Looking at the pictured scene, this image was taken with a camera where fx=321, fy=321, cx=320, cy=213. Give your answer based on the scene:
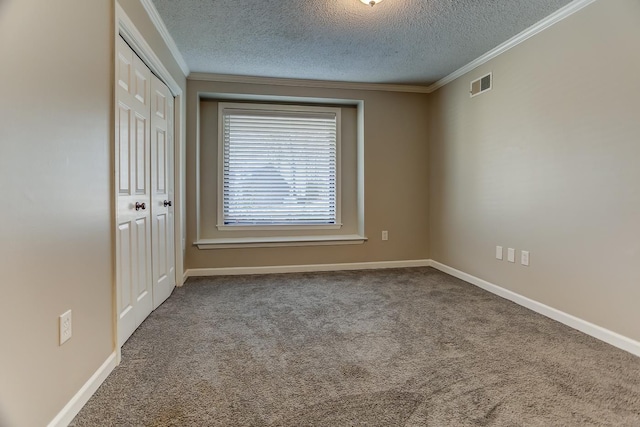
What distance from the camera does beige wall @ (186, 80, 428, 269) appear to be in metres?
3.88

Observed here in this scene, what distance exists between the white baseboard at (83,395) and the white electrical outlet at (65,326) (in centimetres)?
27

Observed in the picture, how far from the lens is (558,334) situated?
2158 mm

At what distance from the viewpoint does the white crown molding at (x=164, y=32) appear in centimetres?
225

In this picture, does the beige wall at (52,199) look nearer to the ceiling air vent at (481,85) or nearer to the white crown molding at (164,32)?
the white crown molding at (164,32)

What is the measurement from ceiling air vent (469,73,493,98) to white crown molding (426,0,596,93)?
153 mm

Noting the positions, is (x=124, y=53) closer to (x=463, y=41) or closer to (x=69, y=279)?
(x=69, y=279)

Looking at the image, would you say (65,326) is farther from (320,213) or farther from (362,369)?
(320,213)

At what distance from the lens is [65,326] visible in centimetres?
131

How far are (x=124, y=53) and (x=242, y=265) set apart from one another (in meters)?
2.44

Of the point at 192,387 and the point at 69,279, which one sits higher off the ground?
the point at 69,279

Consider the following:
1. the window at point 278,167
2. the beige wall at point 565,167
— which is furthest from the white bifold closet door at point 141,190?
the beige wall at point 565,167

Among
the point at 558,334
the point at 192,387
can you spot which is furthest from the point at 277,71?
the point at 558,334

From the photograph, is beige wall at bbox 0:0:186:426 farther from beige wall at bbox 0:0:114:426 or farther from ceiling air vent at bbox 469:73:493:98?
ceiling air vent at bbox 469:73:493:98

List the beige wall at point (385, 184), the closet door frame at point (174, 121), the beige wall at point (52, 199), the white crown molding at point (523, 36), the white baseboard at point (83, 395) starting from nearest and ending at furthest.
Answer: the beige wall at point (52, 199) → the white baseboard at point (83, 395) → the closet door frame at point (174, 121) → the white crown molding at point (523, 36) → the beige wall at point (385, 184)
